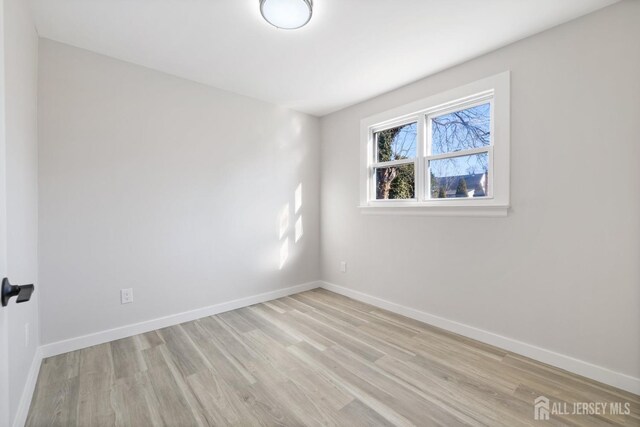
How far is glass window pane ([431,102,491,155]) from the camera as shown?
2498 millimetres

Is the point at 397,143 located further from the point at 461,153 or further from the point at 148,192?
the point at 148,192

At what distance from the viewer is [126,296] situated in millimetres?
2525

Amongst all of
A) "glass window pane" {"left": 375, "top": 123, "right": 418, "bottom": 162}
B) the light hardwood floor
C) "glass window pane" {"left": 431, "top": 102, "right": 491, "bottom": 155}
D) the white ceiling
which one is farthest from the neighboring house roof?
the light hardwood floor

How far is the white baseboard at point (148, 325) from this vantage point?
7.34 ft

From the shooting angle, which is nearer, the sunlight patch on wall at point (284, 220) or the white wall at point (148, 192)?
the white wall at point (148, 192)

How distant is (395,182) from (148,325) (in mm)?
2854

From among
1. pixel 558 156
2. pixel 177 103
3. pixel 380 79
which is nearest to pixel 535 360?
pixel 558 156

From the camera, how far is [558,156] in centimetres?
204

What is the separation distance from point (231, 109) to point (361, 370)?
9.28ft

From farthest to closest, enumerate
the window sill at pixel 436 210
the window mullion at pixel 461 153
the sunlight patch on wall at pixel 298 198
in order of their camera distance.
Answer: the sunlight patch on wall at pixel 298 198, the window mullion at pixel 461 153, the window sill at pixel 436 210

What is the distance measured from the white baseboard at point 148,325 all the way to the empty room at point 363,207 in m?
0.02

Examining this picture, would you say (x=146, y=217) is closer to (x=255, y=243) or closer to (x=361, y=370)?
(x=255, y=243)

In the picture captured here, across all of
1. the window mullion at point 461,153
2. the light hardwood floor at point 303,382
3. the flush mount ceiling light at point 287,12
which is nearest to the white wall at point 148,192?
the light hardwood floor at point 303,382

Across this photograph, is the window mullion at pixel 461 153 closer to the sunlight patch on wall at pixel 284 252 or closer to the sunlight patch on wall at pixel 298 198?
the sunlight patch on wall at pixel 298 198
